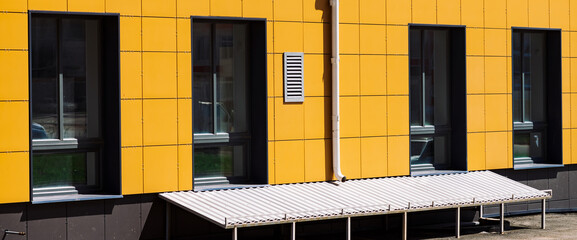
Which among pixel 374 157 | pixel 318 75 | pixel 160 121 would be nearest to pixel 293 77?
pixel 318 75

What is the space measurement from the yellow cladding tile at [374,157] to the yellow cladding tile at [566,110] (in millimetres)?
4765

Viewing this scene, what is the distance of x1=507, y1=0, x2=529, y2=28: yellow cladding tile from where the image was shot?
18.6 m

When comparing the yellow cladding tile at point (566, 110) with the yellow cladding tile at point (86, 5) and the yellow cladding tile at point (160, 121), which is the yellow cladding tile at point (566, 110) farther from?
the yellow cladding tile at point (86, 5)

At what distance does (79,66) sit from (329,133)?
4.53m

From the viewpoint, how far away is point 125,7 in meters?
14.1

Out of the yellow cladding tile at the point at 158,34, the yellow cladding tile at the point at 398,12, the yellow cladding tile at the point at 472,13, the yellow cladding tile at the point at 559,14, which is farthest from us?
the yellow cladding tile at the point at 559,14

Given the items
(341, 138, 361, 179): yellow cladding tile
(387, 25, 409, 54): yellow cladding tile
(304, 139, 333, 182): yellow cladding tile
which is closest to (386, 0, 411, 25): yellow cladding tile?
(387, 25, 409, 54): yellow cladding tile

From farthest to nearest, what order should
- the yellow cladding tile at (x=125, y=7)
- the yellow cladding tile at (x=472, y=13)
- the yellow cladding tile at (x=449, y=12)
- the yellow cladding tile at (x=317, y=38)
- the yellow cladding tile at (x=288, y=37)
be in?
the yellow cladding tile at (x=472, y=13) < the yellow cladding tile at (x=449, y=12) < the yellow cladding tile at (x=317, y=38) < the yellow cladding tile at (x=288, y=37) < the yellow cladding tile at (x=125, y=7)

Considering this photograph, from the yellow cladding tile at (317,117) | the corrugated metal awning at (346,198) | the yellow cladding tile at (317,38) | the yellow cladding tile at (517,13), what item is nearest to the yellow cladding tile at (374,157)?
the corrugated metal awning at (346,198)

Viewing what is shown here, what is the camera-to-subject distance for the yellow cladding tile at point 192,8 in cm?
1466

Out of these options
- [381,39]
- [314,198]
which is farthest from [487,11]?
[314,198]

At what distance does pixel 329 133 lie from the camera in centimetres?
1622

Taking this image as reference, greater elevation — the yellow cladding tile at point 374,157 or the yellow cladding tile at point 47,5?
the yellow cladding tile at point 47,5

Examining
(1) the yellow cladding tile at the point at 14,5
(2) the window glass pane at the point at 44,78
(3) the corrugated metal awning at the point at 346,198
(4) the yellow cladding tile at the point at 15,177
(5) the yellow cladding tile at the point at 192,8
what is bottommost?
(3) the corrugated metal awning at the point at 346,198
